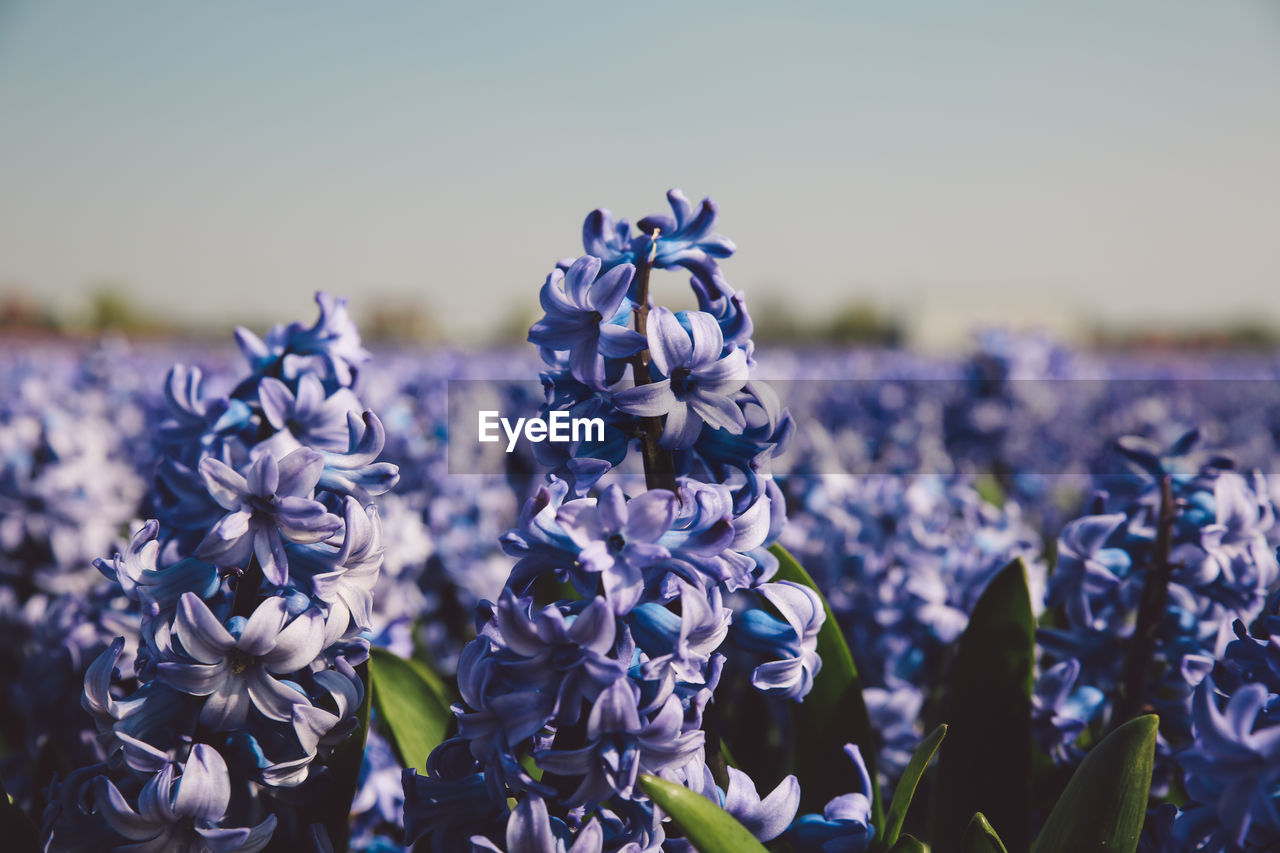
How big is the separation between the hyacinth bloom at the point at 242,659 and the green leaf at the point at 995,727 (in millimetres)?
1075

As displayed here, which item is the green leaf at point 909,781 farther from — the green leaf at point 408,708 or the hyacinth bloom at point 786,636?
the green leaf at point 408,708

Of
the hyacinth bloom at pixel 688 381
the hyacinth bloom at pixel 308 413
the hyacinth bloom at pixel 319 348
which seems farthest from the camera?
the hyacinth bloom at pixel 319 348

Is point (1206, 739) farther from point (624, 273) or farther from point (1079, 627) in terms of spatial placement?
point (624, 273)

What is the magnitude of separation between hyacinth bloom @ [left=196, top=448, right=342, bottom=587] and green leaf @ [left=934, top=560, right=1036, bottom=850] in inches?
42.9

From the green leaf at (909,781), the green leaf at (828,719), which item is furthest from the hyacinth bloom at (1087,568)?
the green leaf at (909,781)

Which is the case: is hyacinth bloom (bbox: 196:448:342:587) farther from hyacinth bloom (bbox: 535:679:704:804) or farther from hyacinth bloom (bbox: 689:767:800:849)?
hyacinth bloom (bbox: 689:767:800:849)

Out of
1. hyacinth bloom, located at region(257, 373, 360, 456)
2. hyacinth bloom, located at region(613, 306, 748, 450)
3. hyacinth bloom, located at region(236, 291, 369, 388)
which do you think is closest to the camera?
hyacinth bloom, located at region(613, 306, 748, 450)

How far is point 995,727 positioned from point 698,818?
30.9 inches

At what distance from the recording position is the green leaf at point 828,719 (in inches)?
58.9

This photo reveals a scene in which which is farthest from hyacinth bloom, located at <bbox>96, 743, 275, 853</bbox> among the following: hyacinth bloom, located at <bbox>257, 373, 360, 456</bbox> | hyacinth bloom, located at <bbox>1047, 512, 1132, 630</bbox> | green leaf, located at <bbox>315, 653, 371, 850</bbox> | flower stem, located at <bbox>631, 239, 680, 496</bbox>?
hyacinth bloom, located at <bbox>1047, 512, 1132, 630</bbox>

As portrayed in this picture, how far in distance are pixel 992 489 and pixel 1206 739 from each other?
321 centimetres

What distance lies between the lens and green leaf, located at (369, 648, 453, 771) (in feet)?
5.05

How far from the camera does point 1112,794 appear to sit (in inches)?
43.3

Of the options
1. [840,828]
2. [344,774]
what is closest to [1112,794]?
[840,828]
